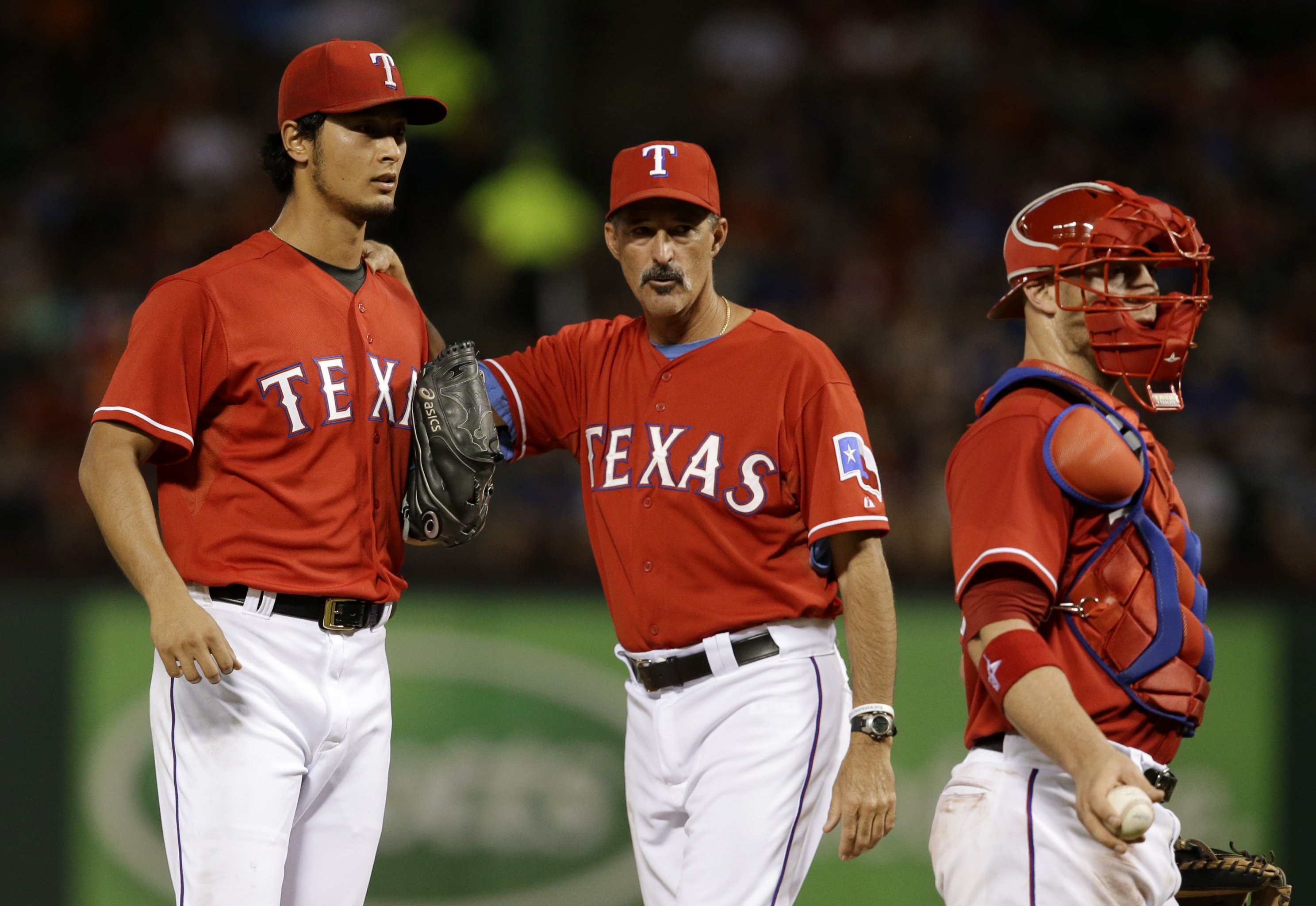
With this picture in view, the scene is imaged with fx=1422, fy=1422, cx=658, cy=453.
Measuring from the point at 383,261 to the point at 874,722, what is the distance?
→ 1711 millimetres

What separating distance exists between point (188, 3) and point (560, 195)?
12.7 feet

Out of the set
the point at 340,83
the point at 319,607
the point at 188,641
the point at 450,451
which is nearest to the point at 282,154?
the point at 340,83

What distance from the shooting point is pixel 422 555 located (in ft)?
21.4

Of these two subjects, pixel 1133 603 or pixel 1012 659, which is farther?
pixel 1133 603

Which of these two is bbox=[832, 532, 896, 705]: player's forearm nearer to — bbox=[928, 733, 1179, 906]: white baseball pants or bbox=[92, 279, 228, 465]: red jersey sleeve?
bbox=[928, 733, 1179, 906]: white baseball pants

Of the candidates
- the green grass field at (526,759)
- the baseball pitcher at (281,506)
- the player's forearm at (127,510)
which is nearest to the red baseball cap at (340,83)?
the baseball pitcher at (281,506)

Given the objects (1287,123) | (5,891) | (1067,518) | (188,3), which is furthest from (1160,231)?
(188,3)

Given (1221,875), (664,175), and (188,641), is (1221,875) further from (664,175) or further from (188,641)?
(188,641)

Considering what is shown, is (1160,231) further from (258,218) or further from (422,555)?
(258,218)

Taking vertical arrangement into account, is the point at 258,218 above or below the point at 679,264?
above

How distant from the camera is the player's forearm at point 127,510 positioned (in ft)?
9.77

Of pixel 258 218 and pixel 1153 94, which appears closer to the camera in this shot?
pixel 258 218

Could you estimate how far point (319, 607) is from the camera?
327 centimetres

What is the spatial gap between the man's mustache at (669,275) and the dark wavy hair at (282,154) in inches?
34.2
